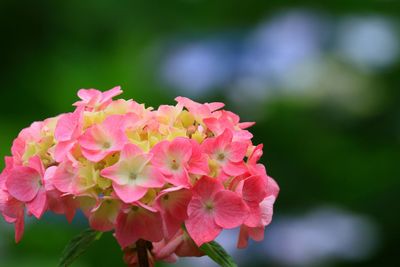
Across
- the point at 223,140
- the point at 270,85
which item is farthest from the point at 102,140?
the point at 270,85

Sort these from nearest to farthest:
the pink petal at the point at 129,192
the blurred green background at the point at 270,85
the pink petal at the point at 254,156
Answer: the pink petal at the point at 129,192, the pink petal at the point at 254,156, the blurred green background at the point at 270,85

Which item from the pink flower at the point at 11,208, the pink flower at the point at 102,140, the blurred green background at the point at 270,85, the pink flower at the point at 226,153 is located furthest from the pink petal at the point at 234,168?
the blurred green background at the point at 270,85

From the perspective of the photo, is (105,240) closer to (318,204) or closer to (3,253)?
(3,253)

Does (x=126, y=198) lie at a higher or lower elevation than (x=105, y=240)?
higher

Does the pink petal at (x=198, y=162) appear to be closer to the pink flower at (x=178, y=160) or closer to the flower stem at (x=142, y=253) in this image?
the pink flower at (x=178, y=160)

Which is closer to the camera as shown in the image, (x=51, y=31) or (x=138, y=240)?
(x=138, y=240)

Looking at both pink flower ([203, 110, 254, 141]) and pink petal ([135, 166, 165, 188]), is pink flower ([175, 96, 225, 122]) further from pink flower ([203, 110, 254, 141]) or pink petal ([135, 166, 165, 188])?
pink petal ([135, 166, 165, 188])

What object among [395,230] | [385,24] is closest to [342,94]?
[395,230]

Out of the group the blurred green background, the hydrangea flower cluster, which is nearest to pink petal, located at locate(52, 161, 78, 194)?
the hydrangea flower cluster
